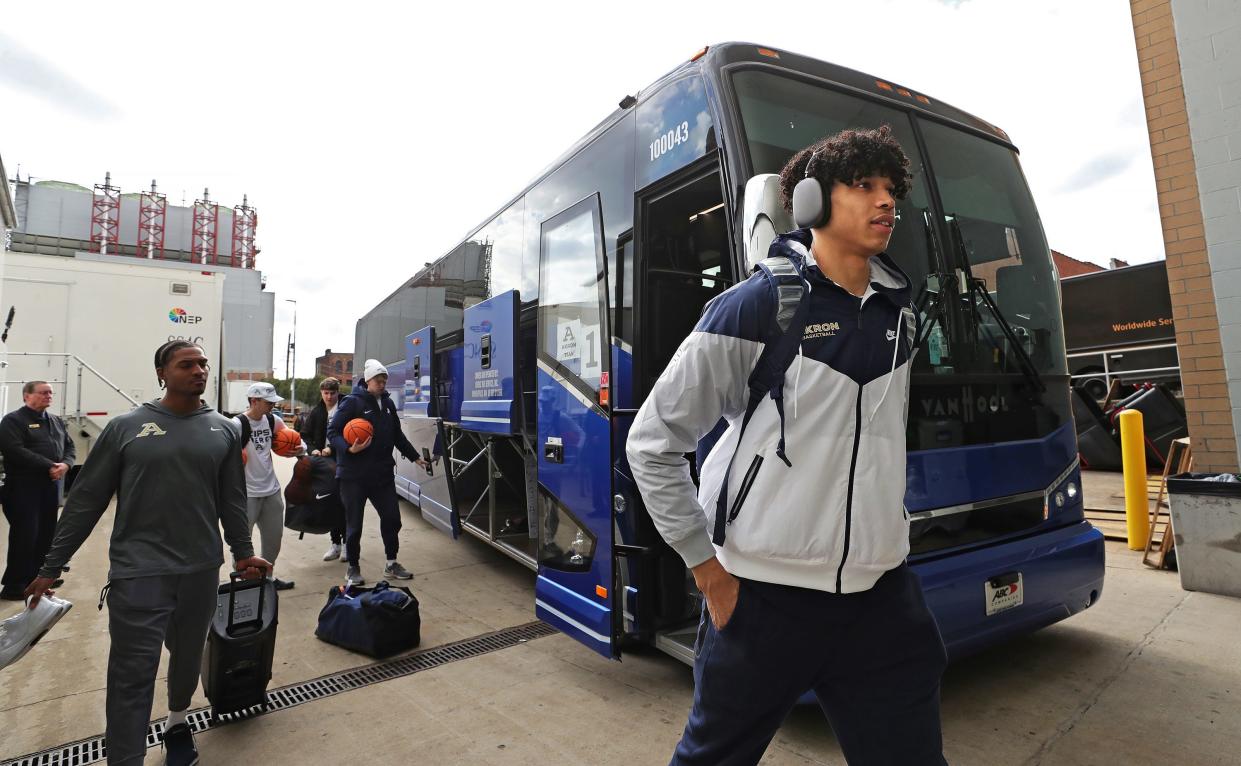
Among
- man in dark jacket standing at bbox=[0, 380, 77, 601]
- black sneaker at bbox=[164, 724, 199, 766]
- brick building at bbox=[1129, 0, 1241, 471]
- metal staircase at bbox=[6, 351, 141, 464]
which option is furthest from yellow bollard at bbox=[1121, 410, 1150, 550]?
metal staircase at bbox=[6, 351, 141, 464]

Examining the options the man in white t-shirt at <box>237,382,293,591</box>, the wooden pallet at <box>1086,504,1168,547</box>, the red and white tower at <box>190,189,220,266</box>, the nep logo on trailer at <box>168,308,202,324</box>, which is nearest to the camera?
the man in white t-shirt at <box>237,382,293,591</box>

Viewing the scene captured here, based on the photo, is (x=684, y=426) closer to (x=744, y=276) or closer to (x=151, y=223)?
(x=744, y=276)

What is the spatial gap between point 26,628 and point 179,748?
83cm

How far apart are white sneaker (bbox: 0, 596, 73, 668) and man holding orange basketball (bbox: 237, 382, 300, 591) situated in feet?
9.71

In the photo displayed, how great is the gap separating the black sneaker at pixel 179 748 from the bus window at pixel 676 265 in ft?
8.97

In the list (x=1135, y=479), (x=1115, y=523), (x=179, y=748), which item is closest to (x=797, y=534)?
(x=179, y=748)

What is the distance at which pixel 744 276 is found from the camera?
284 cm

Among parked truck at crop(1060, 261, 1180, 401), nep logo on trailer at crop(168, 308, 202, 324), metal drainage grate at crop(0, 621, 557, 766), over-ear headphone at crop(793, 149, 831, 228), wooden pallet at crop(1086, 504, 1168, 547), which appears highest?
nep logo on trailer at crop(168, 308, 202, 324)

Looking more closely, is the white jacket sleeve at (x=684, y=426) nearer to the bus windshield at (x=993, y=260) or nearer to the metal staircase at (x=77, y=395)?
the bus windshield at (x=993, y=260)

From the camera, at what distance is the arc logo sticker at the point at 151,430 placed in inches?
115

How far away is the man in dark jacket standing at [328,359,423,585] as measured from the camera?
591 cm

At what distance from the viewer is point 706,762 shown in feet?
4.98

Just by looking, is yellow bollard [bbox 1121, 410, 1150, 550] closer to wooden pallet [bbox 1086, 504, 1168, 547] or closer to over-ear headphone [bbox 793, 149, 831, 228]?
wooden pallet [bbox 1086, 504, 1168, 547]

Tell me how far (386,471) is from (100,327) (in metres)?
8.11
